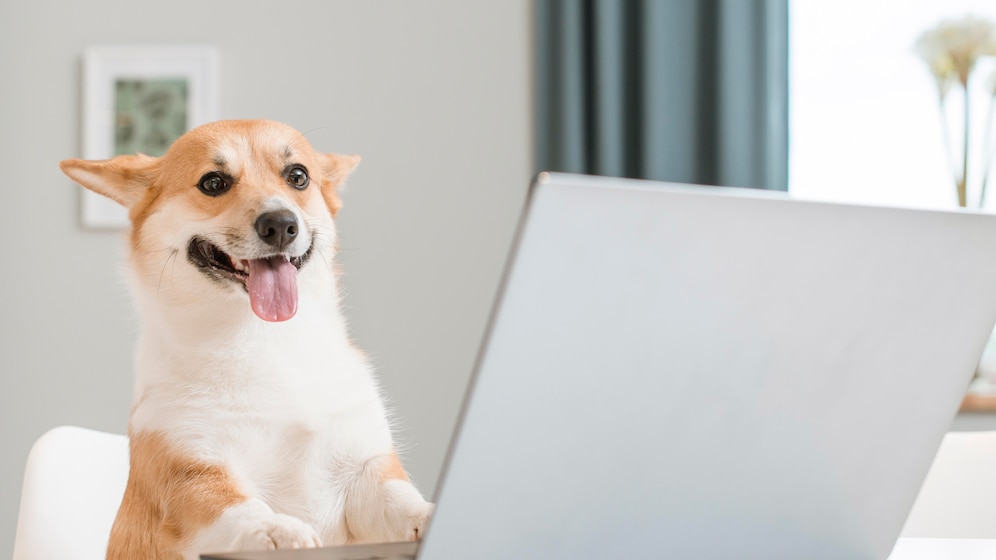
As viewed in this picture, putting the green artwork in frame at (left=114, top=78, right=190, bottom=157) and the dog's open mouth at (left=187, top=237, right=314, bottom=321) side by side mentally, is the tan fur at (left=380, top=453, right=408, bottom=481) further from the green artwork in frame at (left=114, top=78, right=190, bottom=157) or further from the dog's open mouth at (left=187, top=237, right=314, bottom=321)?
the green artwork in frame at (left=114, top=78, right=190, bottom=157)

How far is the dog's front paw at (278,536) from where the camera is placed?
617mm

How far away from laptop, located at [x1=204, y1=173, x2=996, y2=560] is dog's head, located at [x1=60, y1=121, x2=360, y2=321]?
31 centimetres

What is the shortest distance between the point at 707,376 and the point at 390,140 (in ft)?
6.86

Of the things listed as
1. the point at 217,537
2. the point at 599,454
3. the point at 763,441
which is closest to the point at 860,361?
the point at 763,441

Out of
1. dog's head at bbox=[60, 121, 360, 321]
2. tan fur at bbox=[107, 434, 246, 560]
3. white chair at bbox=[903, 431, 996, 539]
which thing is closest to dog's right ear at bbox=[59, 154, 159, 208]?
dog's head at bbox=[60, 121, 360, 321]

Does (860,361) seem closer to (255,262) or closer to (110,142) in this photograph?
(255,262)

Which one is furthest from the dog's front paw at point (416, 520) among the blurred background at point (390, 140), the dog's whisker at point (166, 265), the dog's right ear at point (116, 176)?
the blurred background at point (390, 140)

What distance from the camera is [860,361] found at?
23.0 inches

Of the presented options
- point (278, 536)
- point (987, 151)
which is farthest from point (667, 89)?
point (278, 536)

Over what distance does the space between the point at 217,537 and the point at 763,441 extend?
0.41m

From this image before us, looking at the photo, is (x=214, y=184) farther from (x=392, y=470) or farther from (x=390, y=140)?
(x=390, y=140)

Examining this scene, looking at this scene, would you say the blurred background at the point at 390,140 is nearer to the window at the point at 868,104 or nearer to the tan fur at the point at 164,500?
the window at the point at 868,104

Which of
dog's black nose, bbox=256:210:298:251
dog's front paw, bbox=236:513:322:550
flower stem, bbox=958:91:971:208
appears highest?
flower stem, bbox=958:91:971:208

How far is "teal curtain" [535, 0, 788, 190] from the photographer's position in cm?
235
